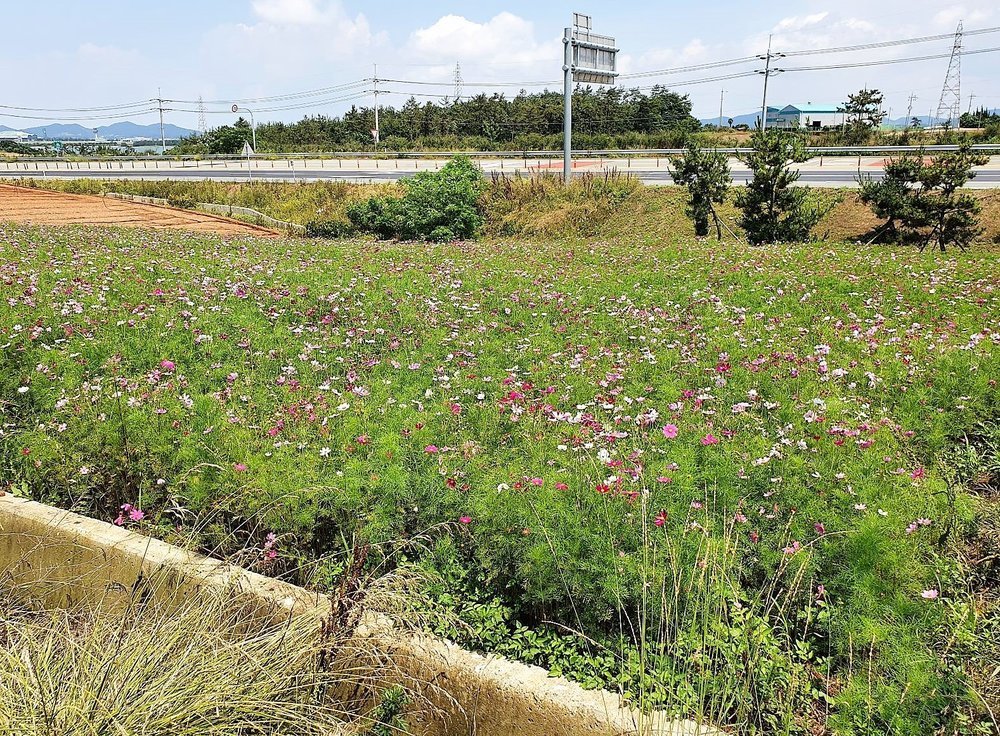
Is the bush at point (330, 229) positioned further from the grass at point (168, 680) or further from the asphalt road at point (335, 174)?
the grass at point (168, 680)

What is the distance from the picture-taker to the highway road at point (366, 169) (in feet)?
89.3

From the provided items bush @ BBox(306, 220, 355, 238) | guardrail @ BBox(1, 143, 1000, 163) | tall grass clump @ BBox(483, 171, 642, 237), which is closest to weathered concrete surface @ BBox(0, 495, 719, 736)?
bush @ BBox(306, 220, 355, 238)

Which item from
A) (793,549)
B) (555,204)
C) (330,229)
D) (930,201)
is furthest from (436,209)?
(793,549)

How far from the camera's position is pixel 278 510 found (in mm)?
3502

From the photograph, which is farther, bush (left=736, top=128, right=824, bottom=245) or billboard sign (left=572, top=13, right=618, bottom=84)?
billboard sign (left=572, top=13, right=618, bottom=84)

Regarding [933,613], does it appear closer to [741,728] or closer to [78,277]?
[741,728]

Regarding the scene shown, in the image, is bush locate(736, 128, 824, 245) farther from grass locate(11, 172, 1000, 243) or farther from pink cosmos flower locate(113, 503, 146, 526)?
pink cosmos flower locate(113, 503, 146, 526)

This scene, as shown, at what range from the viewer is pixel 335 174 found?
37500 millimetres

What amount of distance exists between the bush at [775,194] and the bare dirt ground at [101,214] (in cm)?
1303

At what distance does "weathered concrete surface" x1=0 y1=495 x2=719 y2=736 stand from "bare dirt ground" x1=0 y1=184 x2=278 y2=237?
53.7 feet

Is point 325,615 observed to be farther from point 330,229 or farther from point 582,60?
point 582,60

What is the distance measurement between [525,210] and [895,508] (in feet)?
72.3

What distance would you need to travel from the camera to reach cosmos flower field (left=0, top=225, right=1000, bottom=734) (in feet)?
9.16

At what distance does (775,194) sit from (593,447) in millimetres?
14091
